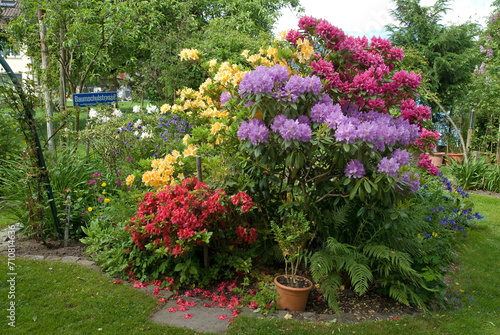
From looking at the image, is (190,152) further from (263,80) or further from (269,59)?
(263,80)

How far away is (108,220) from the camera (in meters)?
4.02

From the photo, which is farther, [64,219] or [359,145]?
[64,219]

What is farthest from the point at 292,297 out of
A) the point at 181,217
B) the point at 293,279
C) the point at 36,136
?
the point at 36,136

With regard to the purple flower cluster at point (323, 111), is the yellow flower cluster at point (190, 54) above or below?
above

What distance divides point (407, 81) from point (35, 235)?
3993mm

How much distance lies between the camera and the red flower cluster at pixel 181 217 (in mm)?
3102

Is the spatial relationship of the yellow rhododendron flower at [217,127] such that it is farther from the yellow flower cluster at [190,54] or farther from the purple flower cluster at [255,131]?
the yellow flower cluster at [190,54]

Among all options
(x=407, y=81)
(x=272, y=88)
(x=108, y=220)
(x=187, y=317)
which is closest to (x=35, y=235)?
(x=108, y=220)

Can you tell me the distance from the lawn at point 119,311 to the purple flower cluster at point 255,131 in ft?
4.41

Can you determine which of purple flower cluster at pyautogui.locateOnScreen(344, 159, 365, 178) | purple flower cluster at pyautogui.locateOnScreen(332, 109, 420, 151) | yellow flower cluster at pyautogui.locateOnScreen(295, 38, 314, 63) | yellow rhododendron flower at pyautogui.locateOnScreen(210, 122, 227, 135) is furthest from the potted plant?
yellow flower cluster at pyautogui.locateOnScreen(295, 38, 314, 63)

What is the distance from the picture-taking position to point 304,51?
3396 millimetres

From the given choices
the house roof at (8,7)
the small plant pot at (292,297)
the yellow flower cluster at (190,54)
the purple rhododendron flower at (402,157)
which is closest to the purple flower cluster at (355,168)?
the purple rhododendron flower at (402,157)

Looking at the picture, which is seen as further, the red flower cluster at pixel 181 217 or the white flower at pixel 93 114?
the white flower at pixel 93 114

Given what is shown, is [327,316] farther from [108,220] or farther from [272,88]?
[108,220]
